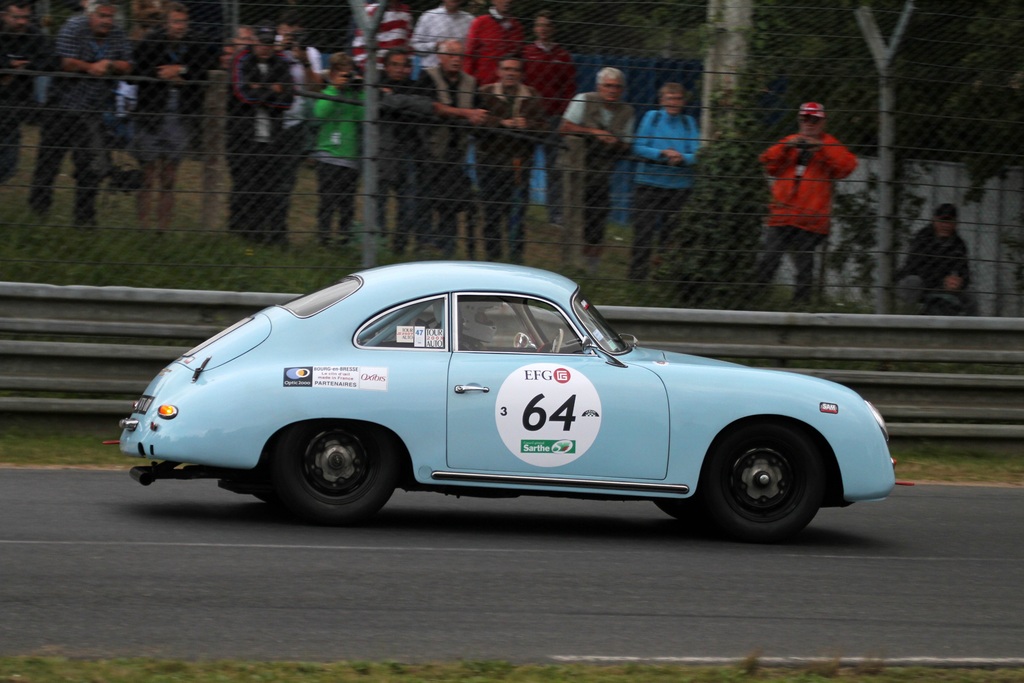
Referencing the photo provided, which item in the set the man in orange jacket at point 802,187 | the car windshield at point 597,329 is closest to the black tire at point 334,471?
the car windshield at point 597,329

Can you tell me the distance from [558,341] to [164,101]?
428 centimetres

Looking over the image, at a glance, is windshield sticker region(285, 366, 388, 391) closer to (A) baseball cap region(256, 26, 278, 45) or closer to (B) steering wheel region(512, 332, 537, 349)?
(B) steering wheel region(512, 332, 537, 349)

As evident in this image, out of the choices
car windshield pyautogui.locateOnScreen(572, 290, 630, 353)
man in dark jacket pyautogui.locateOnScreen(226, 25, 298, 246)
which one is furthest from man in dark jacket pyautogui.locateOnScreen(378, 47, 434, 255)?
car windshield pyautogui.locateOnScreen(572, 290, 630, 353)

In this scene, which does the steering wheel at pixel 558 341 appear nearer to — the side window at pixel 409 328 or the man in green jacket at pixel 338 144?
the side window at pixel 409 328

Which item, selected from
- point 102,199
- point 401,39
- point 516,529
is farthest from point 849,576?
point 102,199

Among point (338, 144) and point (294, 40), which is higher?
point (294, 40)

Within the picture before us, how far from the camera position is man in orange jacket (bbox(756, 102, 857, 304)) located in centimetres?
1047

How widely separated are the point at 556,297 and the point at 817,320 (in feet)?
13.0

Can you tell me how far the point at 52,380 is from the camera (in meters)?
9.60

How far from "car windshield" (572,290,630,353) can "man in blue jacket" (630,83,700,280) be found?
2.90m

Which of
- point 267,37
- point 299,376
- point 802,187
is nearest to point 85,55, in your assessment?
point 267,37

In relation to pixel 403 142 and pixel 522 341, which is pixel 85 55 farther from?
pixel 522 341

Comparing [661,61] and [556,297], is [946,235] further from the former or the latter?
[556,297]

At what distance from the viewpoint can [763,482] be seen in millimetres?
7305
